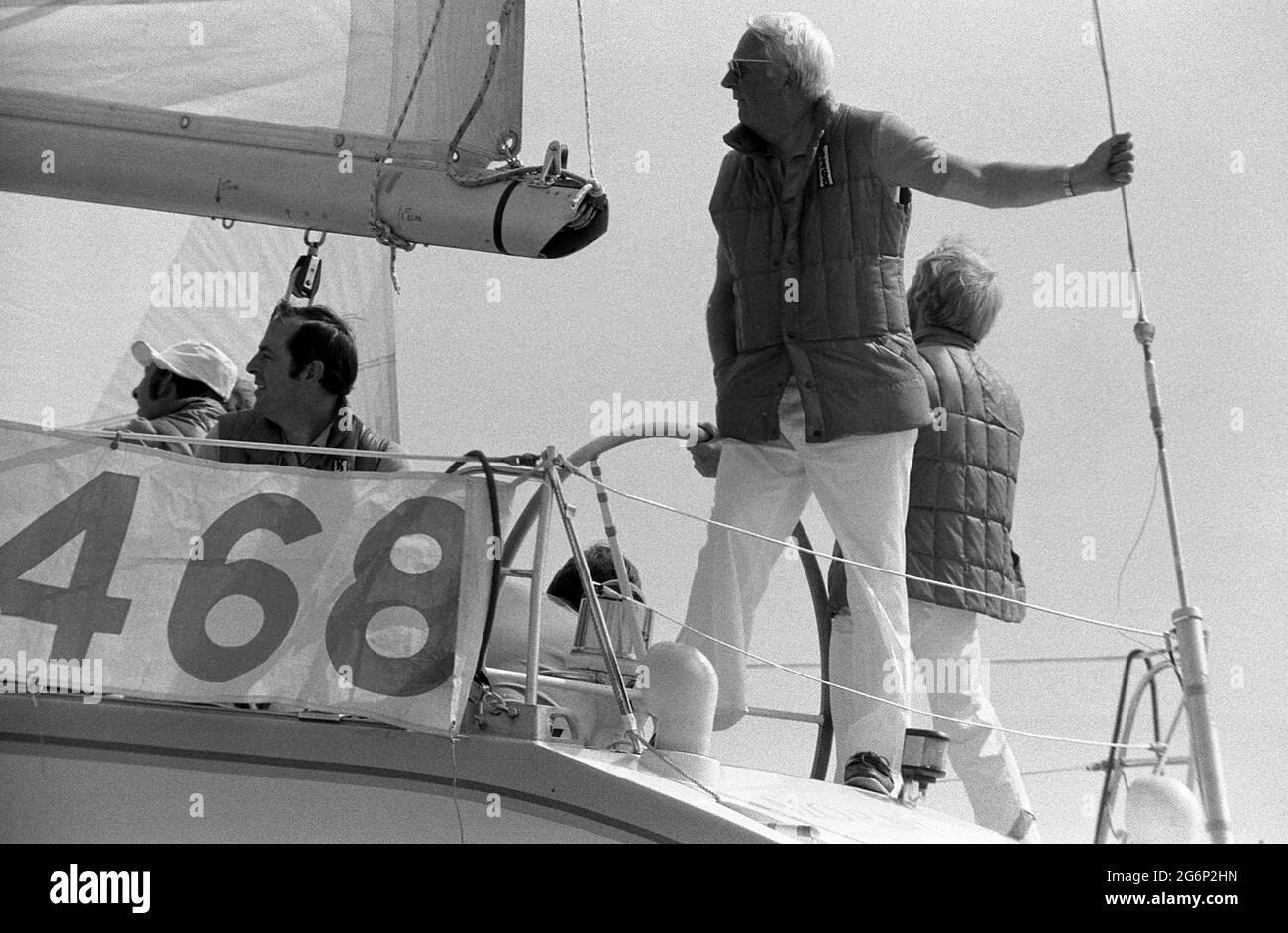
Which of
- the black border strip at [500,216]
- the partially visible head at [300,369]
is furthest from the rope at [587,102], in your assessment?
the partially visible head at [300,369]

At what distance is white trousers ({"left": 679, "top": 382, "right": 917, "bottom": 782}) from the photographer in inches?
127

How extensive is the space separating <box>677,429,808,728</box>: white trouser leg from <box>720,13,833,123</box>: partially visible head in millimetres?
605

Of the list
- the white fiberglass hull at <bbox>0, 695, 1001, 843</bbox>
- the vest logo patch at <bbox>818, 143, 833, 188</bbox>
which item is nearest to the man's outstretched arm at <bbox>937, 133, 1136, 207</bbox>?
the vest logo patch at <bbox>818, 143, 833, 188</bbox>

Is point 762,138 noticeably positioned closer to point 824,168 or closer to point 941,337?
point 824,168

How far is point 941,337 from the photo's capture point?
385 centimetres

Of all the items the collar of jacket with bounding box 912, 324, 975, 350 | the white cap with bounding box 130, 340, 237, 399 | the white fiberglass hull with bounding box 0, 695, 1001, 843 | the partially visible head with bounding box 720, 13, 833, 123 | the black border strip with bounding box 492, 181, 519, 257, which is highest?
the partially visible head with bounding box 720, 13, 833, 123

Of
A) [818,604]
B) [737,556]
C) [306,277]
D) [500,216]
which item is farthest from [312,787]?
[306,277]

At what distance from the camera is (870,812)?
295 cm

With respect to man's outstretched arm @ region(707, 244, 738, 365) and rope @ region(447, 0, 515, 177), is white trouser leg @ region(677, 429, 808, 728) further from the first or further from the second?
rope @ region(447, 0, 515, 177)

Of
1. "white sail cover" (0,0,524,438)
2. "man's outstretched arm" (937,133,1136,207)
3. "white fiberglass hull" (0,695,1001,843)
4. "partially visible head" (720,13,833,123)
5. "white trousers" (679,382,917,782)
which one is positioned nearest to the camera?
"white fiberglass hull" (0,695,1001,843)

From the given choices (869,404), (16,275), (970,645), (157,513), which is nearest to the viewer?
(157,513)
